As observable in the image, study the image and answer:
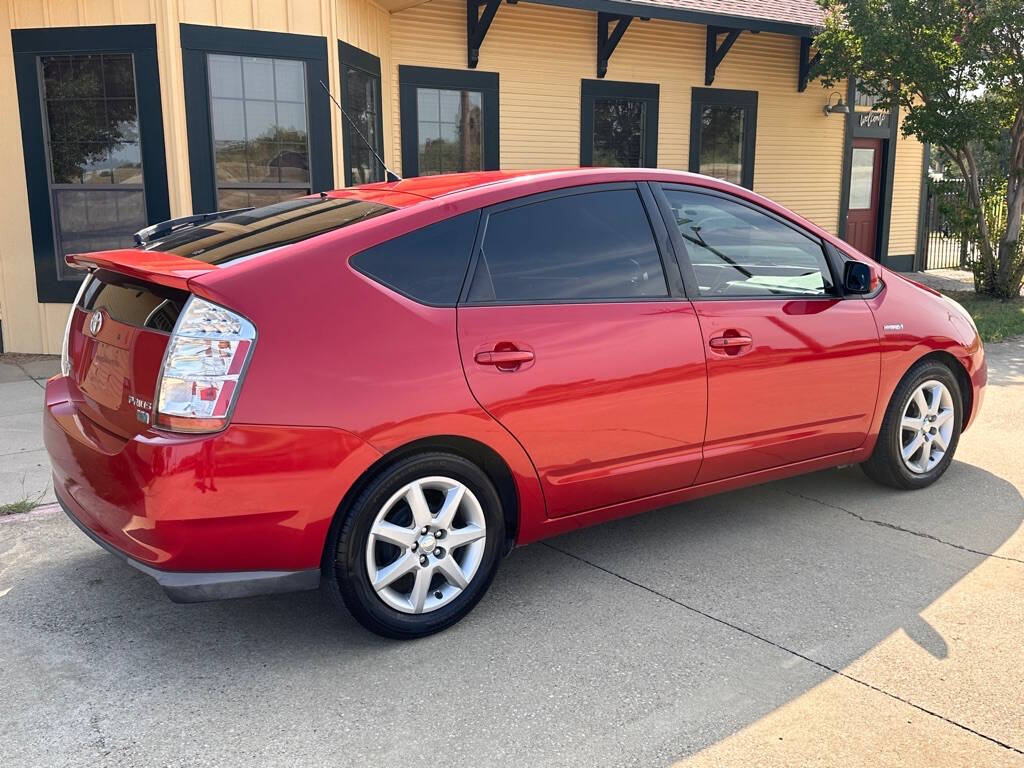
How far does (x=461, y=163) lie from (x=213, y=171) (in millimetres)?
3720

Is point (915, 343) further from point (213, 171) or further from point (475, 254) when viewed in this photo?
point (213, 171)

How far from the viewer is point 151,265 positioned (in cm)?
333

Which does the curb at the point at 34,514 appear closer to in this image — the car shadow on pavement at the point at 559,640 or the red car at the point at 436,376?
the car shadow on pavement at the point at 559,640

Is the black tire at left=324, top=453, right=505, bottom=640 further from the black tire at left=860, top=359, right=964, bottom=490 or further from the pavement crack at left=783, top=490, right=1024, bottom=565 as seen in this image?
the black tire at left=860, top=359, right=964, bottom=490

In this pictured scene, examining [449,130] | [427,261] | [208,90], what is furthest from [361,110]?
[427,261]

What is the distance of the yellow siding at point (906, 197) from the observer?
53.2ft

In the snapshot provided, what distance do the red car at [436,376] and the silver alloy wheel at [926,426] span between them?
0.49 m

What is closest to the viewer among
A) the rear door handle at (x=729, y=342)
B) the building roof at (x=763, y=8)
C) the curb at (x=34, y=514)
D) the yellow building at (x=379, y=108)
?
the rear door handle at (x=729, y=342)

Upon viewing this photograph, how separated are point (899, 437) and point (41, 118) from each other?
7.73 metres

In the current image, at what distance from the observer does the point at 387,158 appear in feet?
35.6

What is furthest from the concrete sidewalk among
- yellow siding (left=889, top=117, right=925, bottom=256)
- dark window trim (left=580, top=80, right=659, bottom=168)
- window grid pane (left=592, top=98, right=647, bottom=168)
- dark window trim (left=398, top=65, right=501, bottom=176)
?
yellow siding (left=889, top=117, right=925, bottom=256)

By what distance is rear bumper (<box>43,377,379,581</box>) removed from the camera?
9.87 feet

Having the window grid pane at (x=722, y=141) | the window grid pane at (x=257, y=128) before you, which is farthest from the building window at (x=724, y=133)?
the window grid pane at (x=257, y=128)

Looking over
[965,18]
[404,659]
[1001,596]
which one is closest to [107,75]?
[404,659]
